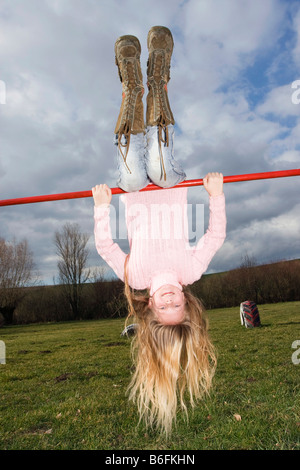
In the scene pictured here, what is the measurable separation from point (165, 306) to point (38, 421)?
8.86 ft

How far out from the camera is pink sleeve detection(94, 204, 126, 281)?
291cm

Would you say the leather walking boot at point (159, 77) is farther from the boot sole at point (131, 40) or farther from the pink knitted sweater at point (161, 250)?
the pink knitted sweater at point (161, 250)

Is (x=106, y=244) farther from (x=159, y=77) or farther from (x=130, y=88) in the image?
(x=159, y=77)

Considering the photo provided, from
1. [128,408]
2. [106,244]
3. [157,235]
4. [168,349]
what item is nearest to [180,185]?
[157,235]

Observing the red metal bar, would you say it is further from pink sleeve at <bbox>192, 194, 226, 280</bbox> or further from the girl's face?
the girl's face

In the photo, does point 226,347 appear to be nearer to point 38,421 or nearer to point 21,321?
point 38,421

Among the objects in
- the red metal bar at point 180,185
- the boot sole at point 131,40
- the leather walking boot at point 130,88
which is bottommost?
the red metal bar at point 180,185

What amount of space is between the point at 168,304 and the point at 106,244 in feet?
2.36

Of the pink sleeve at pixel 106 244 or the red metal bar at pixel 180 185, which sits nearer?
the pink sleeve at pixel 106 244

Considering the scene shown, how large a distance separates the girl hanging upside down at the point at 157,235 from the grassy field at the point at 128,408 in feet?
1.94

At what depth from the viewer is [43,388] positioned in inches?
246

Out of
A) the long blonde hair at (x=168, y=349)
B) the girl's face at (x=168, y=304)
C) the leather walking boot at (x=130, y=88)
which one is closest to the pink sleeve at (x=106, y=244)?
the long blonde hair at (x=168, y=349)

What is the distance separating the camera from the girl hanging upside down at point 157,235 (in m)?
2.94

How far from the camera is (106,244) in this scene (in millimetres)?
2922
